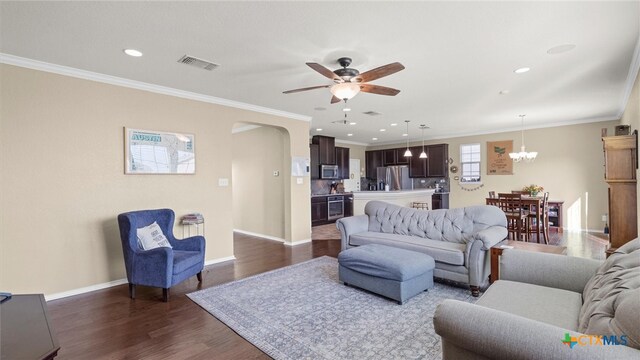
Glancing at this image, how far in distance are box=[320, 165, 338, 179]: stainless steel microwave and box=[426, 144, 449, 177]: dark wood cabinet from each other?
2899 millimetres

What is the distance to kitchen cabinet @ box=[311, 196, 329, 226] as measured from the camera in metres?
7.92

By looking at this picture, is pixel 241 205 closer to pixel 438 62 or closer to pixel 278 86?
pixel 278 86

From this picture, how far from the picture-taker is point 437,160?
29.7 feet

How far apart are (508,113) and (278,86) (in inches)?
181

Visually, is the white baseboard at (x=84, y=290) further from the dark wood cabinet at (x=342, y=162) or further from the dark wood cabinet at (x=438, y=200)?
the dark wood cabinet at (x=438, y=200)

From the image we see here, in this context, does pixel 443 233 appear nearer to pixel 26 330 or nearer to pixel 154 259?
pixel 154 259

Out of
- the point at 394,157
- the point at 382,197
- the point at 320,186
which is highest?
the point at 394,157

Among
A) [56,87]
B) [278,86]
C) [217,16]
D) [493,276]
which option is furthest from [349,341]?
[56,87]

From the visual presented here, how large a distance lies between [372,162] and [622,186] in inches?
283

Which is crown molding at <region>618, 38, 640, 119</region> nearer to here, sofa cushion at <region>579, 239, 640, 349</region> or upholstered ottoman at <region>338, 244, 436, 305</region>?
sofa cushion at <region>579, 239, 640, 349</region>

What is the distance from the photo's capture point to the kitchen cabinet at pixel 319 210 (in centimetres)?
792

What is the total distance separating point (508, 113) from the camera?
5.92 m

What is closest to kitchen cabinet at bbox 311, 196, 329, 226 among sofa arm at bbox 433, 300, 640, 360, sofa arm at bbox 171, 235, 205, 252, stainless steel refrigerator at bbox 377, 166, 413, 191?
stainless steel refrigerator at bbox 377, 166, 413, 191

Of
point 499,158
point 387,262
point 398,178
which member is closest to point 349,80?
point 387,262
